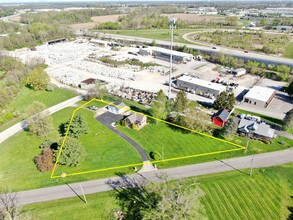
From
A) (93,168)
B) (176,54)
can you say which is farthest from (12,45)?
(93,168)

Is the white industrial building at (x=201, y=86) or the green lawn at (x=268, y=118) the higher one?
the white industrial building at (x=201, y=86)

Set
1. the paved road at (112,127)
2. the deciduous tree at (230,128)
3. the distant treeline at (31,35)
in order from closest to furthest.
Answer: the paved road at (112,127)
the deciduous tree at (230,128)
the distant treeline at (31,35)

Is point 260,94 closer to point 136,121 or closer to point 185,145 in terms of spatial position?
point 185,145

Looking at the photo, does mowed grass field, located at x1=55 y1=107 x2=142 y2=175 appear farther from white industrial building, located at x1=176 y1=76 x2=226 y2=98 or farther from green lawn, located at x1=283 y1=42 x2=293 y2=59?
green lawn, located at x1=283 y1=42 x2=293 y2=59

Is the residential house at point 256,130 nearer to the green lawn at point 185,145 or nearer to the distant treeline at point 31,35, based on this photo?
the green lawn at point 185,145

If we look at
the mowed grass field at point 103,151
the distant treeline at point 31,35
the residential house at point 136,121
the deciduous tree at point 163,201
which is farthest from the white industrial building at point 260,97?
the distant treeline at point 31,35

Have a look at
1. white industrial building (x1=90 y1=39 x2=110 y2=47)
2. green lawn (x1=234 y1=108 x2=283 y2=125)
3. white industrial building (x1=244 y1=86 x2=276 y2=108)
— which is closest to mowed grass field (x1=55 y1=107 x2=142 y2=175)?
green lawn (x1=234 y1=108 x2=283 y2=125)

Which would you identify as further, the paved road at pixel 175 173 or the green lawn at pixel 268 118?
the green lawn at pixel 268 118
